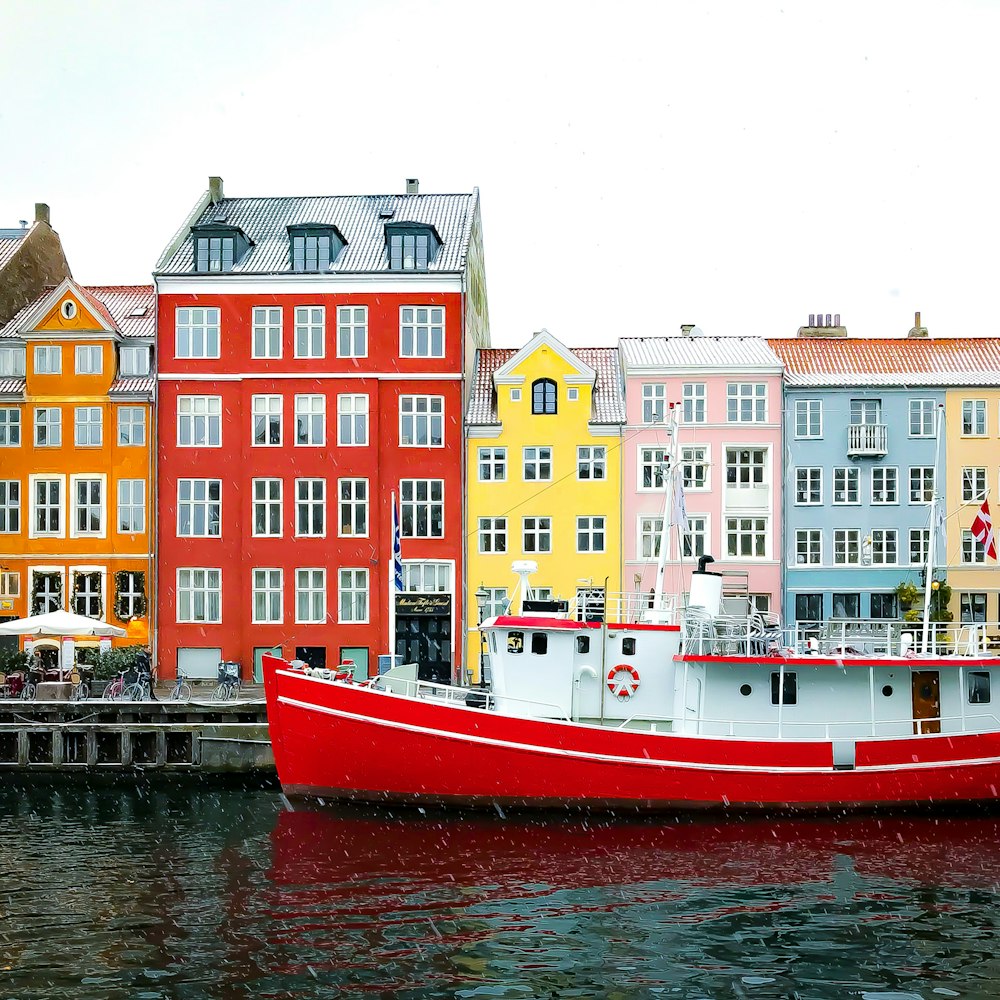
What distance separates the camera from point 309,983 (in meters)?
16.0

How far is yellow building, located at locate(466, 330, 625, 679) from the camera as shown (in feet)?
143

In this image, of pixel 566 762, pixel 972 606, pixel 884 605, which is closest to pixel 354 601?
pixel 566 762

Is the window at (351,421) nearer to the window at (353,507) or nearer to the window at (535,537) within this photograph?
the window at (353,507)

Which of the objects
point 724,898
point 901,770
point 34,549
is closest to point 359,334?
point 34,549

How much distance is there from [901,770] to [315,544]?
22552 millimetres

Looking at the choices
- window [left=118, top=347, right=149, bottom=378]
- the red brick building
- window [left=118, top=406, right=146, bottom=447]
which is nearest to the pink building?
the red brick building

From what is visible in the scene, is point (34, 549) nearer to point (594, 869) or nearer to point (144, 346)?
point (144, 346)

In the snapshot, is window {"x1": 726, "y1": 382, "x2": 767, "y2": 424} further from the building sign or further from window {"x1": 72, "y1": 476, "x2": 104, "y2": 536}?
window {"x1": 72, "y1": 476, "x2": 104, "y2": 536}

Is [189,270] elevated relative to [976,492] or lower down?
elevated

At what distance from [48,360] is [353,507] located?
1214 centimetres

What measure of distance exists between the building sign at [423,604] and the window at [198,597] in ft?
20.5

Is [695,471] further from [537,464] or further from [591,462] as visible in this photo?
[537,464]

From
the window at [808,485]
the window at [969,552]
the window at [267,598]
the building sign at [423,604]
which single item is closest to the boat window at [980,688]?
the window at [808,485]

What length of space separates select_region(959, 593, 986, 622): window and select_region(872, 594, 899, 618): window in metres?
2.35
